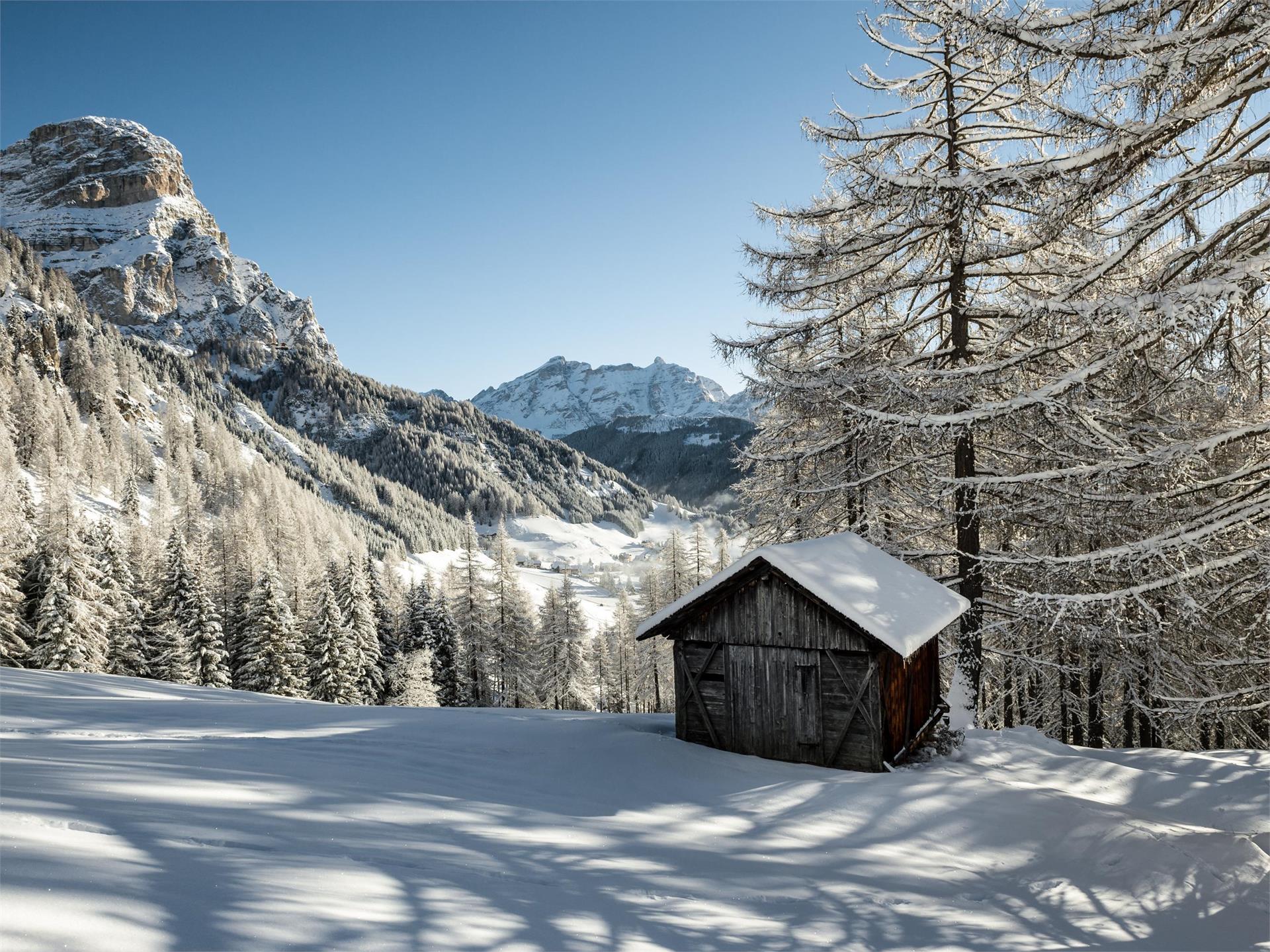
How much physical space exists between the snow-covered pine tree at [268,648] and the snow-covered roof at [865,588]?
97.2 ft

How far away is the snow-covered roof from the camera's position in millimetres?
9594

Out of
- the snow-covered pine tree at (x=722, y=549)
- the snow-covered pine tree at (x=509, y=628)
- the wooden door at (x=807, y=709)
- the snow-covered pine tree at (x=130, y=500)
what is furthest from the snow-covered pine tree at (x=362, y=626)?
the snow-covered pine tree at (x=130, y=500)

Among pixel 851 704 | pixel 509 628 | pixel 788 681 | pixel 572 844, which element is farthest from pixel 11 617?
pixel 851 704

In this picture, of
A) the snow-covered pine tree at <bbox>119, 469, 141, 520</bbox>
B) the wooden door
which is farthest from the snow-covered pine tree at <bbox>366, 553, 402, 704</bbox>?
the snow-covered pine tree at <bbox>119, 469, 141, 520</bbox>

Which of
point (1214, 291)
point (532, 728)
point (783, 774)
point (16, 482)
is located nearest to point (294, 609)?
point (16, 482)

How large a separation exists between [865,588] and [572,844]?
6.50m

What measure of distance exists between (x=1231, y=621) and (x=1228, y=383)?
433 inches

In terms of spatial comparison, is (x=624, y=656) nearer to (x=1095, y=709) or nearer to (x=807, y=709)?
(x=1095, y=709)

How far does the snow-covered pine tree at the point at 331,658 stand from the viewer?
110 ft

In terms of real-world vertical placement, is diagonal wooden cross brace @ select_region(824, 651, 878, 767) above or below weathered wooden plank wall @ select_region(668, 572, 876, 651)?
below

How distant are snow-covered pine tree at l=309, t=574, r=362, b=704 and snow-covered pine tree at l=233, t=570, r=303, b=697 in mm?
954

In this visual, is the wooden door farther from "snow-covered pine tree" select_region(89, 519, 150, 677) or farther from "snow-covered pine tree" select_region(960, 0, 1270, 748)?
"snow-covered pine tree" select_region(89, 519, 150, 677)

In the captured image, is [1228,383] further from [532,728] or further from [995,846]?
[532,728]

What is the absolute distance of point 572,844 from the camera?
6.04 metres
